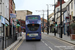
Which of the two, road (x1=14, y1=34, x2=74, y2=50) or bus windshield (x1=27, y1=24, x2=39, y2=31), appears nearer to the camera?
road (x1=14, y1=34, x2=74, y2=50)

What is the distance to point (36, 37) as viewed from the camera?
1081 inches

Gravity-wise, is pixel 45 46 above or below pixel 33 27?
below

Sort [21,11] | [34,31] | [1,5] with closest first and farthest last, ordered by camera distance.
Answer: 1. [34,31]
2. [1,5]
3. [21,11]

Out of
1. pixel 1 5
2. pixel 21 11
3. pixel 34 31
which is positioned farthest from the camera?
pixel 21 11

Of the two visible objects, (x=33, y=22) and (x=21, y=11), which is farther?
(x=21, y=11)

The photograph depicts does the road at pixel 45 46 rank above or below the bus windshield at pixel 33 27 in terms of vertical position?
below

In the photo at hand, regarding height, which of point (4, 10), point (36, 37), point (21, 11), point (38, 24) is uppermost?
point (21, 11)

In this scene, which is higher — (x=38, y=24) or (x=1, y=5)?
(x=1, y=5)

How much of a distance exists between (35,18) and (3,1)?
10141 mm

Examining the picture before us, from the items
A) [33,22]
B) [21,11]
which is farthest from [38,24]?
[21,11]

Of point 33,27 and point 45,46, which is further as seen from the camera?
point 33,27

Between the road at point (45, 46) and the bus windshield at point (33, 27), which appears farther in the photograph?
the bus windshield at point (33, 27)

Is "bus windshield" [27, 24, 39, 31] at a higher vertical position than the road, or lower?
higher

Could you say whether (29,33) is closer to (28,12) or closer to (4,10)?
(4,10)
